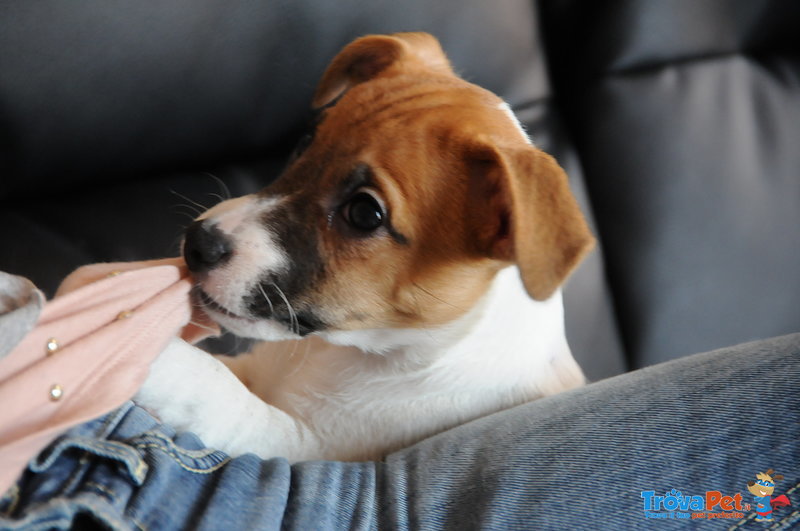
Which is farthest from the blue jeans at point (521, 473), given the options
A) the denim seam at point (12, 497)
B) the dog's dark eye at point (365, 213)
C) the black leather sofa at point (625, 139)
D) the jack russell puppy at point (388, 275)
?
the black leather sofa at point (625, 139)

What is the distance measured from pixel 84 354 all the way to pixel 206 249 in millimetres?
310

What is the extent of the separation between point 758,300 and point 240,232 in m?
1.75

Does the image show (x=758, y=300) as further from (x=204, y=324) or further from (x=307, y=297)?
(x=204, y=324)

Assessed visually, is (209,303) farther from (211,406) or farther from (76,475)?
(76,475)

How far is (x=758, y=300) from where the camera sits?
226cm

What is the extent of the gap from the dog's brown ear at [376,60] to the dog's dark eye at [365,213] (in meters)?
0.39

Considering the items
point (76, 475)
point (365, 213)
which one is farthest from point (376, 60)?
point (76, 475)

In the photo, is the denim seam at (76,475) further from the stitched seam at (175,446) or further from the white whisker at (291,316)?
the white whisker at (291,316)

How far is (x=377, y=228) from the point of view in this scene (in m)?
1.29

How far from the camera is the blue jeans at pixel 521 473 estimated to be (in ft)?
3.20

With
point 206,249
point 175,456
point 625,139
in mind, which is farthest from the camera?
point 625,139

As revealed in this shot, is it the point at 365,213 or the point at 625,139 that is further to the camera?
the point at 625,139

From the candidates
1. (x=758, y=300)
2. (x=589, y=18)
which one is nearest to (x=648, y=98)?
(x=589, y=18)

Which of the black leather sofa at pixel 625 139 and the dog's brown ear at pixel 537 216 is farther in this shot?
the black leather sofa at pixel 625 139
